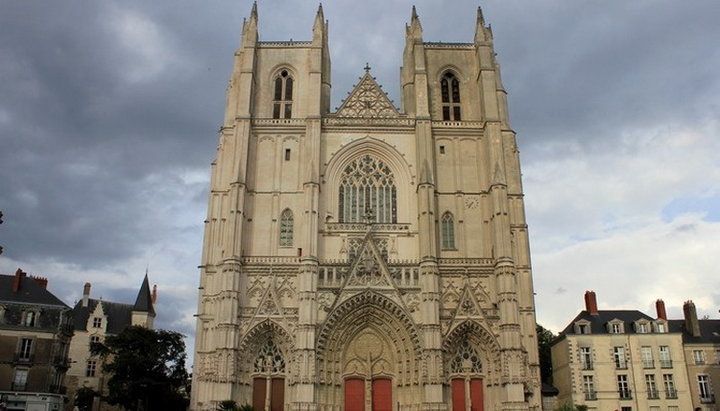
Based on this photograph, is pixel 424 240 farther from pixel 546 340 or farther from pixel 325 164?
pixel 546 340

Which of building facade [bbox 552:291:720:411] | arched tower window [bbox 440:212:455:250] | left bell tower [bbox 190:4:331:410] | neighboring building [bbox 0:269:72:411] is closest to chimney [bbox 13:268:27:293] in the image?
neighboring building [bbox 0:269:72:411]

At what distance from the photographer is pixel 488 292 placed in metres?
30.7

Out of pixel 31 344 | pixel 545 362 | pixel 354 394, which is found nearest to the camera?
pixel 354 394

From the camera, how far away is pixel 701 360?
118 feet

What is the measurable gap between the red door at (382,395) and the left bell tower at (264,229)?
367cm

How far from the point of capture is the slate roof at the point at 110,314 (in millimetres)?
43500

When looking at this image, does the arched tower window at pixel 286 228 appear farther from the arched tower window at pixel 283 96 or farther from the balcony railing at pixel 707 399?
the balcony railing at pixel 707 399

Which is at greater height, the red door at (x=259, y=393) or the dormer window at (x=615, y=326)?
the dormer window at (x=615, y=326)

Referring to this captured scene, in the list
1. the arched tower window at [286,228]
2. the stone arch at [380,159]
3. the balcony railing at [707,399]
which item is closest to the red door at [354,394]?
the arched tower window at [286,228]

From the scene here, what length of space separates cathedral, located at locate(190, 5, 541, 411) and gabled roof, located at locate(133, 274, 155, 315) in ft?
48.8

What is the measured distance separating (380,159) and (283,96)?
22.3 ft

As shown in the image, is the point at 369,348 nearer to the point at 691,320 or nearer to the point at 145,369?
the point at 145,369

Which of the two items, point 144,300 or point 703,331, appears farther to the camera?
point 144,300

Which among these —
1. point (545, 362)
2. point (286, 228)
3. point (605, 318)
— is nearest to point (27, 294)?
point (286, 228)
